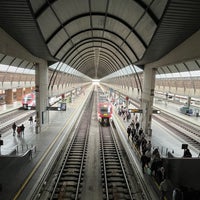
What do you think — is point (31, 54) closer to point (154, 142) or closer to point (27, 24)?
point (27, 24)

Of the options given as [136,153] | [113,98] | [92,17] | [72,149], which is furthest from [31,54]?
[113,98]

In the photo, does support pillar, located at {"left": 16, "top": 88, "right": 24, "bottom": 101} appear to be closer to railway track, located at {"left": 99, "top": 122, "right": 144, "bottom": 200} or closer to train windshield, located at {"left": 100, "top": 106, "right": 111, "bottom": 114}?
train windshield, located at {"left": 100, "top": 106, "right": 111, "bottom": 114}

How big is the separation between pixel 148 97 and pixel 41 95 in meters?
10.0

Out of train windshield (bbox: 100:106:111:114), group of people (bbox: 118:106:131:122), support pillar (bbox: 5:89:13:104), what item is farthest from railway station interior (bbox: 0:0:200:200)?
support pillar (bbox: 5:89:13:104)

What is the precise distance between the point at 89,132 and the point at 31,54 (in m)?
9.39

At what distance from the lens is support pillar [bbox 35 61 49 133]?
16141mm

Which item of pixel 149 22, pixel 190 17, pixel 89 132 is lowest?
pixel 89 132

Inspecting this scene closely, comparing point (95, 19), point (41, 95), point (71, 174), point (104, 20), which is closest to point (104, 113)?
point (41, 95)

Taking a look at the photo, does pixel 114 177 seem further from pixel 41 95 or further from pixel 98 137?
pixel 41 95

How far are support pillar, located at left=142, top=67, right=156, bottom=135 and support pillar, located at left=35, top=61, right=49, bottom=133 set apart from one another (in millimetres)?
9805

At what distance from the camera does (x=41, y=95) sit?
1678 centimetres

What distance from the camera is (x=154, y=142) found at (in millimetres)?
15180

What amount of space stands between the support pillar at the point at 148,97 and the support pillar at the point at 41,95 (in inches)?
386

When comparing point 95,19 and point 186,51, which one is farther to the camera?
point 95,19
